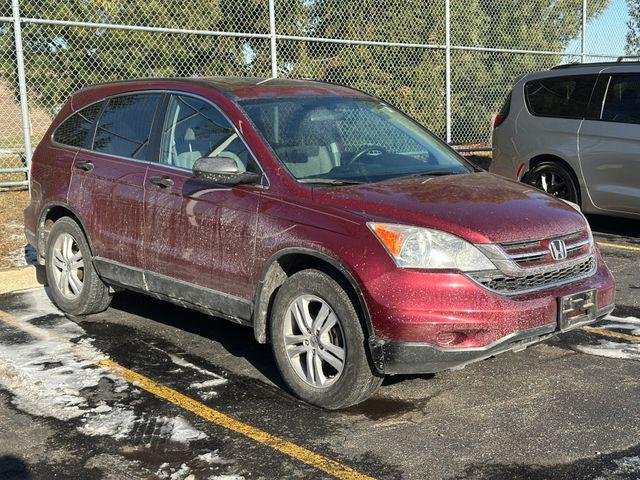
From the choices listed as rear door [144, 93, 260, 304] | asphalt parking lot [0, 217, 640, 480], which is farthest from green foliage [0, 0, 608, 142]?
asphalt parking lot [0, 217, 640, 480]

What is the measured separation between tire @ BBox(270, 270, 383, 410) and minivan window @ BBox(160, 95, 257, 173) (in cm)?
93

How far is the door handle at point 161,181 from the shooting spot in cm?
515

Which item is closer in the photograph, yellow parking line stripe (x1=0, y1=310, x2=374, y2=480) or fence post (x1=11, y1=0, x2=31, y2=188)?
yellow parking line stripe (x1=0, y1=310, x2=374, y2=480)

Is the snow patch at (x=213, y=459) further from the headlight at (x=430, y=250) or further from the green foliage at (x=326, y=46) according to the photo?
the green foliage at (x=326, y=46)

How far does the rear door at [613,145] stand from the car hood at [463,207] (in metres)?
4.06

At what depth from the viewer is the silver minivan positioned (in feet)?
27.9

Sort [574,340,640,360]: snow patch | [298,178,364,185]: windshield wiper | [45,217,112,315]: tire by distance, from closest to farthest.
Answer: [298,178,364,185]: windshield wiper
[574,340,640,360]: snow patch
[45,217,112,315]: tire

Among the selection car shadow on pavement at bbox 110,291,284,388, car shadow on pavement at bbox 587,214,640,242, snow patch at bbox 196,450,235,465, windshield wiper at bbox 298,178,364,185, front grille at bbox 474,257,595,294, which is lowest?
car shadow on pavement at bbox 110,291,284,388

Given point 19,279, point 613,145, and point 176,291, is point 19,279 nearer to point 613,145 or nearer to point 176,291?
point 176,291

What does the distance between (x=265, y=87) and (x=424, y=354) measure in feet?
7.54

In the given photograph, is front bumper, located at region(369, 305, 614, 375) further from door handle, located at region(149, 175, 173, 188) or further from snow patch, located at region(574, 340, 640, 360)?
door handle, located at region(149, 175, 173, 188)

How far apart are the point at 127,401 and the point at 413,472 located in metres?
1.76

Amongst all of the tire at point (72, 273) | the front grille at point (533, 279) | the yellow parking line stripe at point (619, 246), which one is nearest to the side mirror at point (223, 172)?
the front grille at point (533, 279)

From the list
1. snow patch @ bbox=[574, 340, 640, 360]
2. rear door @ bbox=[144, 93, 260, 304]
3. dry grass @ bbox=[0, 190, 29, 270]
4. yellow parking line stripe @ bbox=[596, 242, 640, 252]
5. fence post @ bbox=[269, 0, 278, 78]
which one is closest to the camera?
rear door @ bbox=[144, 93, 260, 304]
